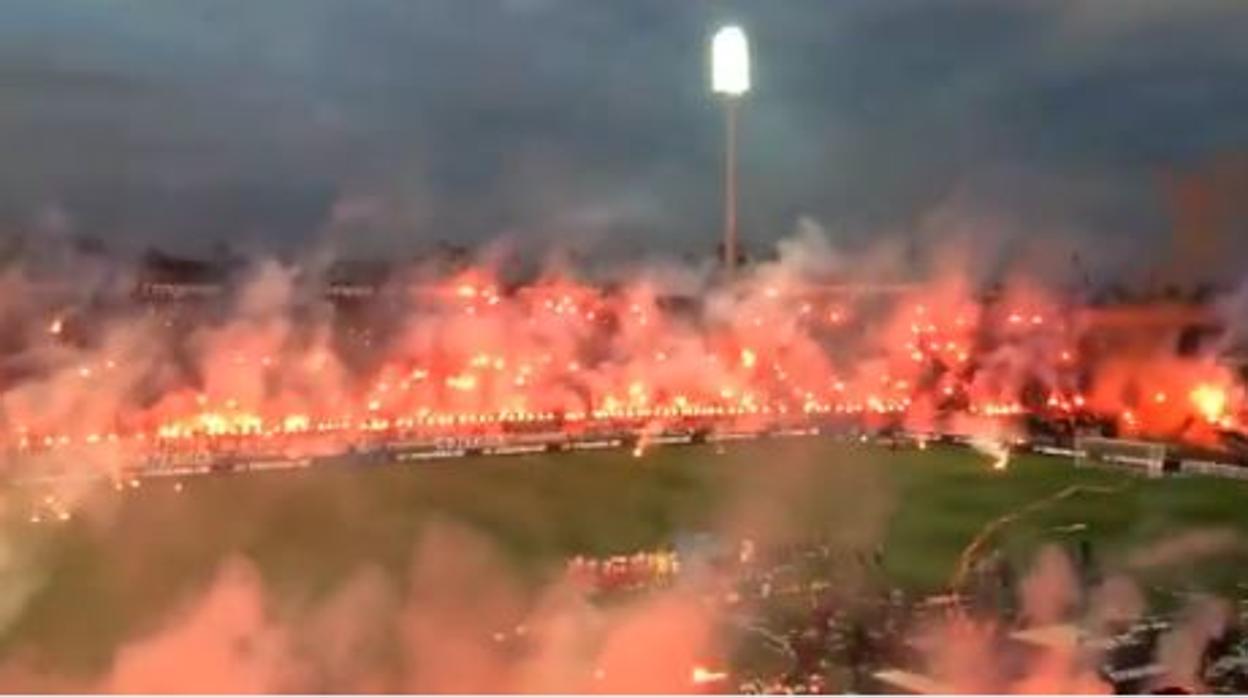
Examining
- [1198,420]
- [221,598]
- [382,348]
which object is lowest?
[221,598]

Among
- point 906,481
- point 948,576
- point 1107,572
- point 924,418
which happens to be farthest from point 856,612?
point 924,418

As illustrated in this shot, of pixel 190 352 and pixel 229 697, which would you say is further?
pixel 190 352

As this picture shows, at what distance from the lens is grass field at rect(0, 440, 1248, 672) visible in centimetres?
1157

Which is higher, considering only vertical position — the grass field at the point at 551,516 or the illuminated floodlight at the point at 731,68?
the illuminated floodlight at the point at 731,68

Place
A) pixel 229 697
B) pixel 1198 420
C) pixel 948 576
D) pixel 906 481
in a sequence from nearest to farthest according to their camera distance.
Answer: pixel 229 697
pixel 948 576
pixel 906 481
pixel 1198 420

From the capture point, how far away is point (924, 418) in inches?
926

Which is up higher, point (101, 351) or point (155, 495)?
point (101, 351)

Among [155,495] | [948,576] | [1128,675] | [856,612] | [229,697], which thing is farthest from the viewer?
[155,495]

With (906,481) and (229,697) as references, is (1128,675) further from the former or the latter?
(906,481)

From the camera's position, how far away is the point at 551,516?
15.3 m

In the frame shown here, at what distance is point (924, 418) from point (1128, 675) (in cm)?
1415

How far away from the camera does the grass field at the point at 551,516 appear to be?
38.0ft

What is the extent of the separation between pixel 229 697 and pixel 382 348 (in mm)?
17289

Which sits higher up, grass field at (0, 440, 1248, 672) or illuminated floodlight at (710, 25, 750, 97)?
illuminated floodlight at (710, 25, 750, 97)
